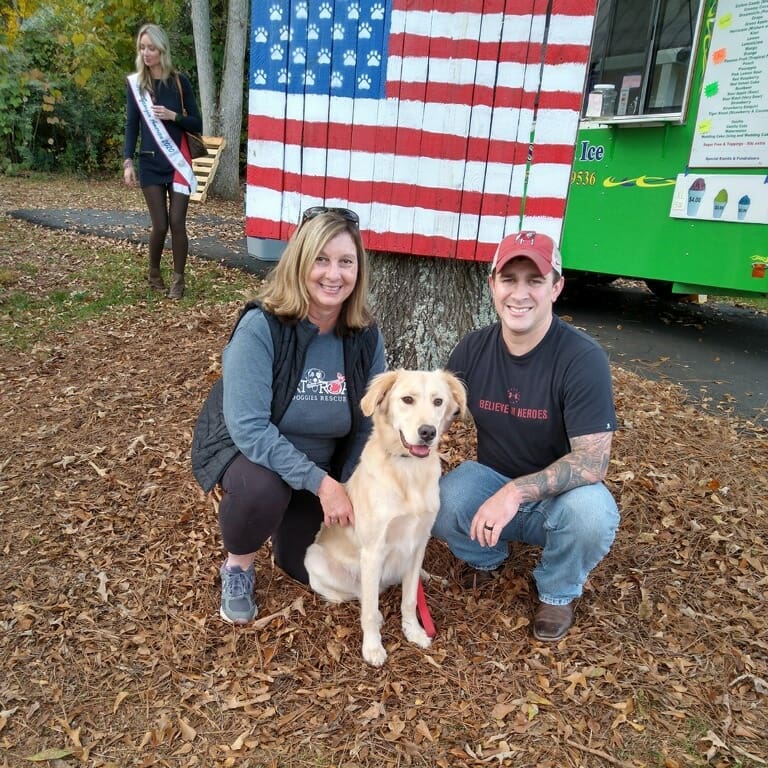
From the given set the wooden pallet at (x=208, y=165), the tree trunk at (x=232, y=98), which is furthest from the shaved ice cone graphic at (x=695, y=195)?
the tree trunk at (x=232, y=98)

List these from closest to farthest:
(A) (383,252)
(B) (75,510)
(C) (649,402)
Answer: (B) (75,510), (A) (383,252), (C) (649,402)

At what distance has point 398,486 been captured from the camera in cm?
246

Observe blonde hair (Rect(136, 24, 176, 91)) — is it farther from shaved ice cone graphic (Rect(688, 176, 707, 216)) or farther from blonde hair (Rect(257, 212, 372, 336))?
shaved ice cone graphic (Rect(688, 176, 707, 216))

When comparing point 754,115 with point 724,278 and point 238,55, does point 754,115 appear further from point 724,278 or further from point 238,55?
point 238,55

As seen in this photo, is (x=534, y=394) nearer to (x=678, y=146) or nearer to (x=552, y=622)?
(x=552, y=622)

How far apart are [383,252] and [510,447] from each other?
1.72 meters

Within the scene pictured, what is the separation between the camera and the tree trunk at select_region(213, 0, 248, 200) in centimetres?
1364

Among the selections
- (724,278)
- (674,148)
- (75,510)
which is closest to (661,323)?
(724,278)

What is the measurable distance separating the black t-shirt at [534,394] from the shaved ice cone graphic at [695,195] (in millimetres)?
3888

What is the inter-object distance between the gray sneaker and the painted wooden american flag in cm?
205

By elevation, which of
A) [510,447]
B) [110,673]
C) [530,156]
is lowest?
[110,673]

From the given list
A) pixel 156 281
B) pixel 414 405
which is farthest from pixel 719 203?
pixel 156 281

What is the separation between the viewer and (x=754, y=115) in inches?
207

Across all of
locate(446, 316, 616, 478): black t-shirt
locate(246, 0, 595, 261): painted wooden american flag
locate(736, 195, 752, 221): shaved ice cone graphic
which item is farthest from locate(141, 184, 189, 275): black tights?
locate(736, 195, 752, 221): shaved ice cone graphic
